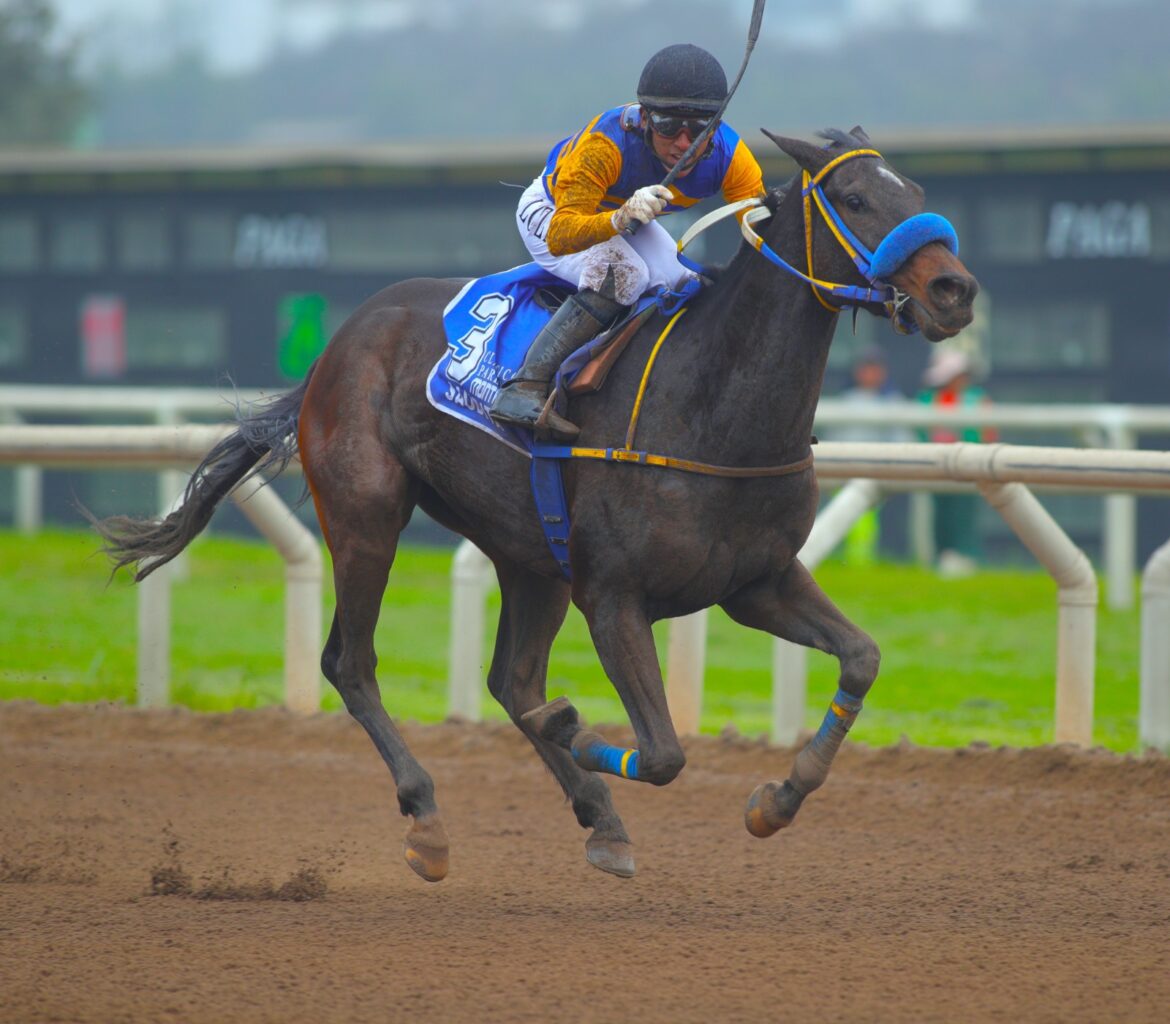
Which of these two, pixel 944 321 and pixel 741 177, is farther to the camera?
pixel 741 177

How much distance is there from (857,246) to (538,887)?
1985 mm

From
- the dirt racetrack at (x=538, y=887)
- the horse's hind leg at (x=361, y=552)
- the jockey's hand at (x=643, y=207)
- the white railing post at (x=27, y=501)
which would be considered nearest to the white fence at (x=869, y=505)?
the dirt racetrack at (x=538, y=887)

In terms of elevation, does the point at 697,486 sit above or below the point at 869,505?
above

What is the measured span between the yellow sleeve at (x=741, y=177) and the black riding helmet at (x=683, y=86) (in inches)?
10.1

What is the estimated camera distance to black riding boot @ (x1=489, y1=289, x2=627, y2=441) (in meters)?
4.98

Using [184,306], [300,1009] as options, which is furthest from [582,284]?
[184,306]

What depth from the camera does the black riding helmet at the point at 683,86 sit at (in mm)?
4793

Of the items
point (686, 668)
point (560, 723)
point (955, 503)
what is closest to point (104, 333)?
point (955, 503)

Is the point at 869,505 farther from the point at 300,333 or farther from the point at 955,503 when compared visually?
the point at 300,333

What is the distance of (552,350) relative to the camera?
501 centimetres

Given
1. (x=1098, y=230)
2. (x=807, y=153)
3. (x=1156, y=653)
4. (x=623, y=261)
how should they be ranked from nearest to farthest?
(x=807, y=153)
(x=623, y=261)
(x=1156, y=653)
(x=1098, y=230)

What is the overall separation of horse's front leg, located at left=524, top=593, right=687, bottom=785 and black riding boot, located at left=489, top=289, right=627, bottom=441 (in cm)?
51

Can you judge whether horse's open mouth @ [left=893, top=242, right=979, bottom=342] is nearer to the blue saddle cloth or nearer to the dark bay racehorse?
the dark bay racehorse

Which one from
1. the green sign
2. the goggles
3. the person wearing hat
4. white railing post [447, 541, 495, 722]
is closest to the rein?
the goggles
